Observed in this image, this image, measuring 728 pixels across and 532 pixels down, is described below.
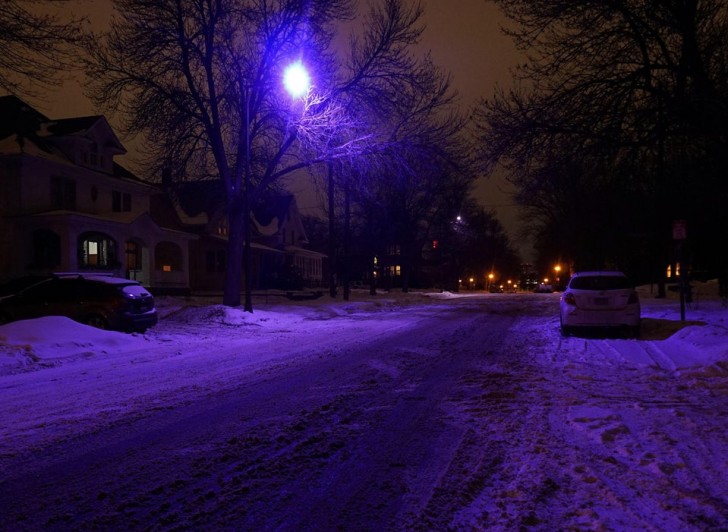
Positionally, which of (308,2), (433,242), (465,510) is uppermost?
(308,2)

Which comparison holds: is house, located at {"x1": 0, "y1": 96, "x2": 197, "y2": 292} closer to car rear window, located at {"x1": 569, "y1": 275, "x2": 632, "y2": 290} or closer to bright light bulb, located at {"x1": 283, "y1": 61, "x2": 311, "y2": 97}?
bright light bulb, located at {"x1": 283, "y1": 61, "x2": 311, "y2": 97}

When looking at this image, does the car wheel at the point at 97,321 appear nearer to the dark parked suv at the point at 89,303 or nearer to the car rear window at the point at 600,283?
the dark parked suv at the point at 89,303

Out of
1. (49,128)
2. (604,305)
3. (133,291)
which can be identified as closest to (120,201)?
(49,128)

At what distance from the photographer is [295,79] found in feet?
63.4

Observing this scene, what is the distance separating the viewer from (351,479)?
4.60 meters

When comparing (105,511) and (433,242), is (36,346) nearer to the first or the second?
(105,511)

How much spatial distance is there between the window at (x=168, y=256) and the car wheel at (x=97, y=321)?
83.1ft

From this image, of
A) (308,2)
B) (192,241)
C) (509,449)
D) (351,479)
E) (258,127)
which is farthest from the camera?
(192,241)

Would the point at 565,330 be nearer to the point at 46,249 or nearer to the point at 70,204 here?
the point at 46,249

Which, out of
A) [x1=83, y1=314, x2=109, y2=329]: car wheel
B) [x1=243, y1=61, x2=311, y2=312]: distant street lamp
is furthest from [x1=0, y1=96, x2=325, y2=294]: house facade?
[x1=83, y1=314, x2=109, y2=329]: car wheel

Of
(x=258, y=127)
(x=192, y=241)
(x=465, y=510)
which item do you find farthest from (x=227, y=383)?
(x=192, y=241)

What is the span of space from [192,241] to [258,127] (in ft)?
77.8

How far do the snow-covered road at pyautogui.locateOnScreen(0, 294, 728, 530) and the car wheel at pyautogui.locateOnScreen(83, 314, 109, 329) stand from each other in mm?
2916

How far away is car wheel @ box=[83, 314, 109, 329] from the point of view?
1446 cm
